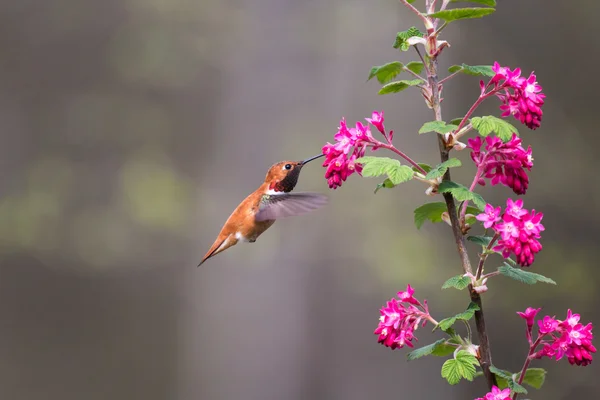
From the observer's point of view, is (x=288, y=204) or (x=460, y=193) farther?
(x=288, y=204)

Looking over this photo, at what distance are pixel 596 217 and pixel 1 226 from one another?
3.22 m

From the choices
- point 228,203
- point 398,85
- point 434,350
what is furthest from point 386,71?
point 228,203

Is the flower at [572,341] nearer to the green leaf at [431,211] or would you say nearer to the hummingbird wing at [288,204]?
the green leaf at [431,211]

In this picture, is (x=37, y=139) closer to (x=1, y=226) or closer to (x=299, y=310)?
(x=1, y=226)

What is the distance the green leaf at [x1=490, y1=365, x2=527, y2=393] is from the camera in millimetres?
817

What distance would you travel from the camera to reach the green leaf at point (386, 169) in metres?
0.81

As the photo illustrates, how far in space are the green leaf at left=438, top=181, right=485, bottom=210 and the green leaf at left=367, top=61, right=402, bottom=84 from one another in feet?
0.61

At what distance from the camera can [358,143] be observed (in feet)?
2.95

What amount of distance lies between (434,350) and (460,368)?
9cm

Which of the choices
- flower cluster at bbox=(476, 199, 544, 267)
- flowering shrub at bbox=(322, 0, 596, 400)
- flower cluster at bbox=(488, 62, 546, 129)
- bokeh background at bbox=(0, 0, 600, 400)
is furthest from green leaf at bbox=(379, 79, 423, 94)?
bokeh background at bbox=(0, 0, 600, 400)

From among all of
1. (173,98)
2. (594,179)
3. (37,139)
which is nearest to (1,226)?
(37,139)

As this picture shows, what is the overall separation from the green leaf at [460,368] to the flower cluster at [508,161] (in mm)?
228

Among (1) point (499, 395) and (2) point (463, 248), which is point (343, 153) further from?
(1) point (499, 395)

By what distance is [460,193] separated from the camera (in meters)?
0.81
